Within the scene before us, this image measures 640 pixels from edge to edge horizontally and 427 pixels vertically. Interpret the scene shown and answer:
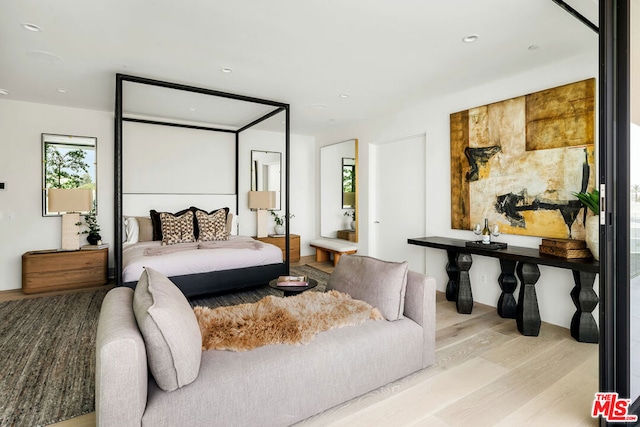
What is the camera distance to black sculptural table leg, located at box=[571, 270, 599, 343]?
111 inches

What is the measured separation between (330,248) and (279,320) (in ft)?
12.7

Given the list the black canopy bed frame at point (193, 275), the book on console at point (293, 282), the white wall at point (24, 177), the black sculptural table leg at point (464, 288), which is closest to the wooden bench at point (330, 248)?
the black canopy bed frame at point (193, 275)

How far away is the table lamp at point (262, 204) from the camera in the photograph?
5.99 metres

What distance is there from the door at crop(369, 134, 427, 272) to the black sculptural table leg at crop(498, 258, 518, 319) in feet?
4.16

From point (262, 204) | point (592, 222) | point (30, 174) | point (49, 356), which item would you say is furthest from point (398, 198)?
point (30, 174)

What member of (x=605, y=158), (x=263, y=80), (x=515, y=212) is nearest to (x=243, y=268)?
(x=263, y=80)

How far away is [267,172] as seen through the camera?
640cm

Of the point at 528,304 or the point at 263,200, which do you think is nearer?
the point at 528,304

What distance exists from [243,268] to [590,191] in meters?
3.64

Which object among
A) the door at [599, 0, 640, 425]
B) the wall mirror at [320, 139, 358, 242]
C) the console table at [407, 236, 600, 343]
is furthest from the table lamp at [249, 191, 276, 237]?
the door at [599, 0, 640, 425]

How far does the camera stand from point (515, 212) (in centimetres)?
354

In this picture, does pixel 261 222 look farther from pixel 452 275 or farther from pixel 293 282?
pixel 452 275

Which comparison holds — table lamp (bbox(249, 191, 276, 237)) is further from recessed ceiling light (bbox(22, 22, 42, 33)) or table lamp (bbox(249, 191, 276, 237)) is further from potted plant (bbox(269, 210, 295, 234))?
recessed ceiling light (bbox(22, 22, 42, 33))
